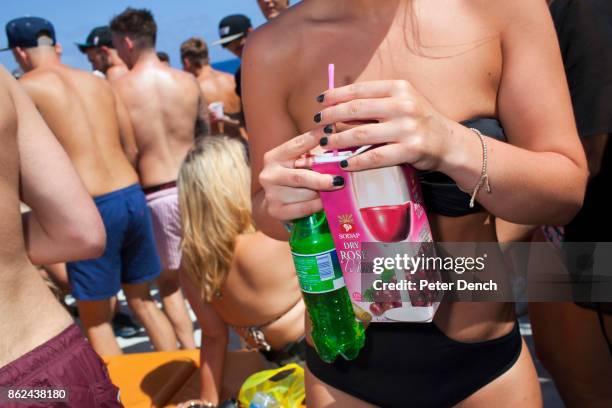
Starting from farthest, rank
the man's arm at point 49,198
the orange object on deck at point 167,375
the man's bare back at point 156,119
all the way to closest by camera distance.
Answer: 1. the man's bare back at point 156,119
2. the orange object on deck at point 167,375
3. the man's arm at point 49,198

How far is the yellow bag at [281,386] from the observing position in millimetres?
2281

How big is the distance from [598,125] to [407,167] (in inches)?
34.7

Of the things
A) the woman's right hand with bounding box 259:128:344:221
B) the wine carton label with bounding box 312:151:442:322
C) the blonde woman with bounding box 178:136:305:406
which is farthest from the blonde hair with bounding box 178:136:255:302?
the wine carton label with bounding box 312:151:442:322

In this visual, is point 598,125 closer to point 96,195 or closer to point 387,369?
point 387,369

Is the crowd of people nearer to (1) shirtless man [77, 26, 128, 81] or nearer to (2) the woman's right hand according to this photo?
(2) the woman's right hand

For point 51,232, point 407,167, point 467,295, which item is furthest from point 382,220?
point 51,232

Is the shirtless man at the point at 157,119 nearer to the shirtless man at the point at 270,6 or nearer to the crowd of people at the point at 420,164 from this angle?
the shirtless man at the point at 270,6

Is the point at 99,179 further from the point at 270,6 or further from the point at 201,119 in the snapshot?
the point at 270,6

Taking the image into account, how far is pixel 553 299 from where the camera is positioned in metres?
1.92

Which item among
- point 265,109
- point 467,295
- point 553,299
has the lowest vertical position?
point 553,299

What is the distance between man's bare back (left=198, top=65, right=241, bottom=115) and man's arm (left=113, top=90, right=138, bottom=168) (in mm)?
2079

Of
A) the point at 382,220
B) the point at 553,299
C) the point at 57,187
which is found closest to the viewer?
the point at 382,220

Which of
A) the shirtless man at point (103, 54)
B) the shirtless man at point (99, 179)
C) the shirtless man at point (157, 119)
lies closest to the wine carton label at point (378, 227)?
the shirtless man at point (99, 179)

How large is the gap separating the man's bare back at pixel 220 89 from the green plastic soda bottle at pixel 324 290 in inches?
214
